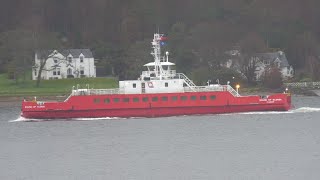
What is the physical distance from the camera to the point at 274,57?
320 ft

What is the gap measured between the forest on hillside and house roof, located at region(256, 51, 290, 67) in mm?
896

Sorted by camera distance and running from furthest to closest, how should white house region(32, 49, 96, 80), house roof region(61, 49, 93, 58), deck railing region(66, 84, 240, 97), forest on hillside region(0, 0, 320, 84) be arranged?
house roof region(61, 49, 93, 58) < white house region(32, 49, 96, 80) < forest on hillside region(0, 0, 320, 84) < deck railing region(66, 84, 240, 97)

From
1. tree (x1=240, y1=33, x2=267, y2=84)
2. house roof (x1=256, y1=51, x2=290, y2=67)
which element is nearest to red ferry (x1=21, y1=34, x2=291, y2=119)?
tree (x1=240, y1=33, x2=267, y2=84)

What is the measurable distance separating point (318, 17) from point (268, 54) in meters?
14.6

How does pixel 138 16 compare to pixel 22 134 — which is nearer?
pixel 22 134

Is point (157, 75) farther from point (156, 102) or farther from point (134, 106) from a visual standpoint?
point (134, 106)

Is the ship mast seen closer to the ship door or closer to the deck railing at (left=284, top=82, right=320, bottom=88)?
the ship door

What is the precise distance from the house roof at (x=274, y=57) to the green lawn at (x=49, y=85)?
16.8 meters

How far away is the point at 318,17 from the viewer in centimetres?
10812

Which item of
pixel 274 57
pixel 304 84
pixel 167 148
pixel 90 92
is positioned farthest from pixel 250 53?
pixel 167 148

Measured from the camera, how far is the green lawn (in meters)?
84.2

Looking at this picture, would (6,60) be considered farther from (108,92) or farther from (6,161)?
(6,161)

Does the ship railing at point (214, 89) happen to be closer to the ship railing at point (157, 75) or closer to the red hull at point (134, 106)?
the red hull at point (134, 106)

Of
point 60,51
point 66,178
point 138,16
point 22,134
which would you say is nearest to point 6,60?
point 60,51
